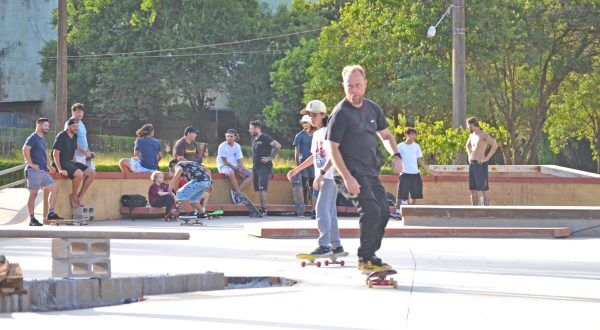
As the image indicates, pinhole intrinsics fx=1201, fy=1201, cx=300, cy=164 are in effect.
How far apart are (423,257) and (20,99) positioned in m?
59.1

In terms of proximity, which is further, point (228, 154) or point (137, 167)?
point (228, 154)

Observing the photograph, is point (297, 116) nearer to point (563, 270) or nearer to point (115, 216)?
point (115, 216)

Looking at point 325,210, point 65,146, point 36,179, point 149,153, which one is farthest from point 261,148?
point 325,210

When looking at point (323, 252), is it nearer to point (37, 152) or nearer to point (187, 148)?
point (37, 152)

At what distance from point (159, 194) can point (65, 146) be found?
2666 mm

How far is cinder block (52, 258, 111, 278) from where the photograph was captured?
885 cm

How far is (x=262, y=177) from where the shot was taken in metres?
22.8

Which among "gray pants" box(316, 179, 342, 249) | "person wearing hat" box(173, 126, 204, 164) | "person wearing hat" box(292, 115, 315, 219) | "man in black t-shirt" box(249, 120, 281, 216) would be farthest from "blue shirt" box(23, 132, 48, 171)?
"gray pants" box(316, 179, 342, 249)

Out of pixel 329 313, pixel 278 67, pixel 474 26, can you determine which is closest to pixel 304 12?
pixel 278 67

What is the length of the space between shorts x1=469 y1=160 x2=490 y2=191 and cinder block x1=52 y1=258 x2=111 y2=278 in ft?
42.7

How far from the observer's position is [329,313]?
8.07 meters

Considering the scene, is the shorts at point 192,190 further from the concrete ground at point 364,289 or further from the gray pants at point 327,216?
the gray pants at point 327,216

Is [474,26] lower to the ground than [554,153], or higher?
higher

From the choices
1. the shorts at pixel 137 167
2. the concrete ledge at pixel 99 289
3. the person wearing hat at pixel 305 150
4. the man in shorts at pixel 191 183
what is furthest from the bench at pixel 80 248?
the shorts at pixel 137 167
